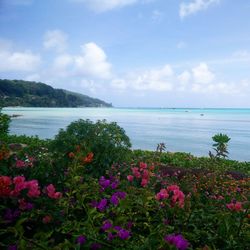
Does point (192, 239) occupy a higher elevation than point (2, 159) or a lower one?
lower

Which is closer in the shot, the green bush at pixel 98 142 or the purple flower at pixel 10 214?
the purple flower at pixel 10 214

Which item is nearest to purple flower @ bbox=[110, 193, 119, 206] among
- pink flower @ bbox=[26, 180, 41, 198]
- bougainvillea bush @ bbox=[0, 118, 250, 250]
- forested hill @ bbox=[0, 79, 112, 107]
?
bougainvillea bush @ bbox=[0, 118, 250, 250]

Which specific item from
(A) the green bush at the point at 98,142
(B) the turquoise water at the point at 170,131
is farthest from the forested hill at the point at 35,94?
(A) the green bush at the point at 98,142

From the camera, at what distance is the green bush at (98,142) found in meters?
6.20

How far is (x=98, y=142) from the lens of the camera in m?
6.57

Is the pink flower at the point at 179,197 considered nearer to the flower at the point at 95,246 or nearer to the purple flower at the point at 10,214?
the flower at the point at 95,246

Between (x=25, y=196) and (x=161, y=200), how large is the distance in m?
1.17

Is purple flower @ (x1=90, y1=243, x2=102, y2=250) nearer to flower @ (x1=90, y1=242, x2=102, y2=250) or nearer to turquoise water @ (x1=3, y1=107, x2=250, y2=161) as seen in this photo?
flower @ (x1=90, y1=242, x2=102, y2=250)

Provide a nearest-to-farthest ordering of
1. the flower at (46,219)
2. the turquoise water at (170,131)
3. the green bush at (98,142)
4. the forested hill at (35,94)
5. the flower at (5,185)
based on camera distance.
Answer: the flower at (5,185) → the flower at (46,219) → the green bush at (98,142) → the turquoise water at (170,131) → the forested hill at (35,94)

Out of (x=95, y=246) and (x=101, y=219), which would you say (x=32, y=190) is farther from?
(x=95, y=246)

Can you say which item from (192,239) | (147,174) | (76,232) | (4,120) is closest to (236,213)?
(192,239)

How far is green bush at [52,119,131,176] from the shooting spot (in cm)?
620

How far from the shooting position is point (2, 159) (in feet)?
12.1

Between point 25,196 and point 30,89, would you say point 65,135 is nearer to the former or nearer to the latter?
point 25,196
